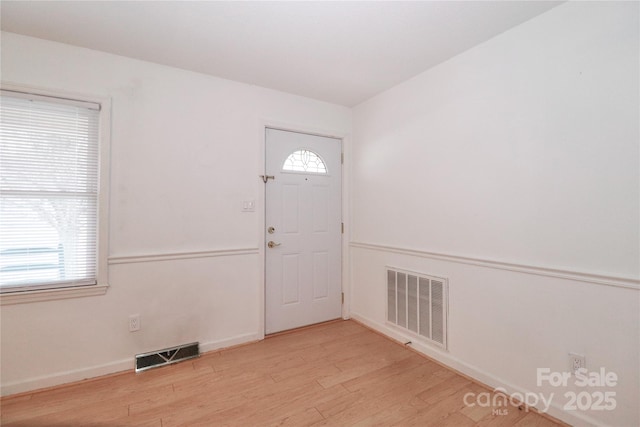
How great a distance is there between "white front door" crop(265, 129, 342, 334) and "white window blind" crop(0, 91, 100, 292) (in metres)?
1.49

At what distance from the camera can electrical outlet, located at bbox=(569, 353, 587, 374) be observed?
1.67 meters

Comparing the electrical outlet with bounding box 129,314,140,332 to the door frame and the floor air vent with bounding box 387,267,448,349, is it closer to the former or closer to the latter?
the door frame

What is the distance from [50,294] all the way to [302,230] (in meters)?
2.15

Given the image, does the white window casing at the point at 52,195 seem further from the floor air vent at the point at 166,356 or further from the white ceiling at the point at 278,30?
the floor air vent at the point at 166,356

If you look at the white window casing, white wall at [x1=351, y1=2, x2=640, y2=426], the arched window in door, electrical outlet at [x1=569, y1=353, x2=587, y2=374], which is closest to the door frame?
the arched window in door

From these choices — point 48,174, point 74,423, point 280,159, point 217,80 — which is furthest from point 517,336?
point 48,174

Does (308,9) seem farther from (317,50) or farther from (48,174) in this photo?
(48,174)

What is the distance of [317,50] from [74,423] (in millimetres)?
3035

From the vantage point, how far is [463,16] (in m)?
1.85

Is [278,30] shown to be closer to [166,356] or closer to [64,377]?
[166,356]

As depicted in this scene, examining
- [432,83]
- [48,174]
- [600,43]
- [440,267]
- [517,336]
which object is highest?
[432,83]

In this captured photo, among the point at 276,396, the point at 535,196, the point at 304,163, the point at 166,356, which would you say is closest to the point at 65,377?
the point at 166,356

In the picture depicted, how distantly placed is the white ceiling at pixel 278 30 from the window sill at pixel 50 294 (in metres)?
1.88

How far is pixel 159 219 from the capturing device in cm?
247
